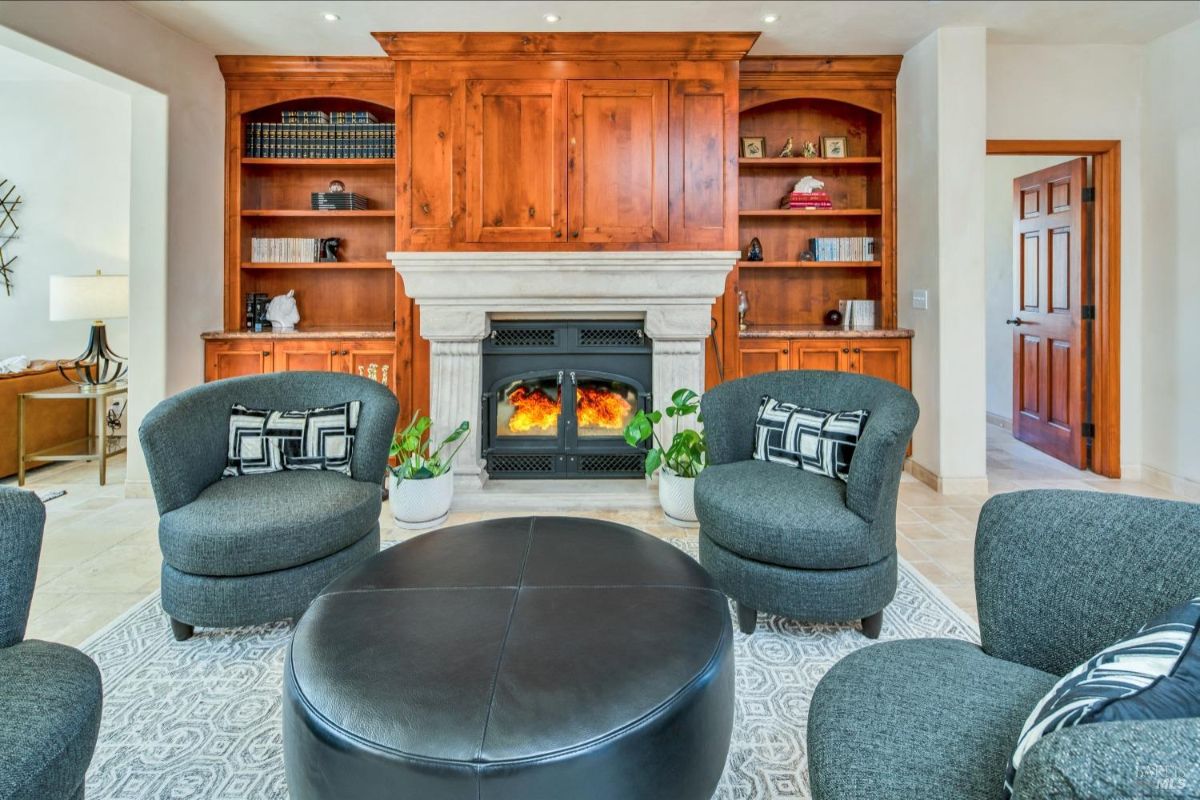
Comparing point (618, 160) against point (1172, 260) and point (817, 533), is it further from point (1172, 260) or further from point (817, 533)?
point (1172, 260)

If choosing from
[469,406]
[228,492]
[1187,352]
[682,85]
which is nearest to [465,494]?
[469,406]

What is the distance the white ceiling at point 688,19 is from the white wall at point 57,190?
1726mm

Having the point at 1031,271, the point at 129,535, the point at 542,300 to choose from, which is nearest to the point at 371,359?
the point at 542,300

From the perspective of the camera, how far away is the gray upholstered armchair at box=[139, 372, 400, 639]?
6.86ft

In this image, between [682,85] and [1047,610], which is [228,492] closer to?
[1047,610]

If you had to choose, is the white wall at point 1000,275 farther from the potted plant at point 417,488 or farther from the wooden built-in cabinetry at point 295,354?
the wooden built-in cabinetry at point 295,354

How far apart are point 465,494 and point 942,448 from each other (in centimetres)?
295

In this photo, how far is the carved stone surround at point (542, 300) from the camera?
12.7 feet

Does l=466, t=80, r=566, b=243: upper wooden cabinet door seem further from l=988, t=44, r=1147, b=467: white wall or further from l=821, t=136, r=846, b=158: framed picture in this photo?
l=988, t=44, r=1147, b=467: white wall

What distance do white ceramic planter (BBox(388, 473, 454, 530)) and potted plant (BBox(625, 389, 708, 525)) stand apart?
105cm

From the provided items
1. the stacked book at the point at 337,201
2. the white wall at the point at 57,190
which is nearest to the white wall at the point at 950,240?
the stacked book at the point at 337,201

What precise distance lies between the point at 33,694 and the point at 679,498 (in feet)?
8.95

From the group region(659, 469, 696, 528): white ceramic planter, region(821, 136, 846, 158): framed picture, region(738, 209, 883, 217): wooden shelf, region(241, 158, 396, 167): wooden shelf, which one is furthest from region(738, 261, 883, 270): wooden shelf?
region(241, 158, 396, 167): wooden shelf

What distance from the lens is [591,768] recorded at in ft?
3.41
